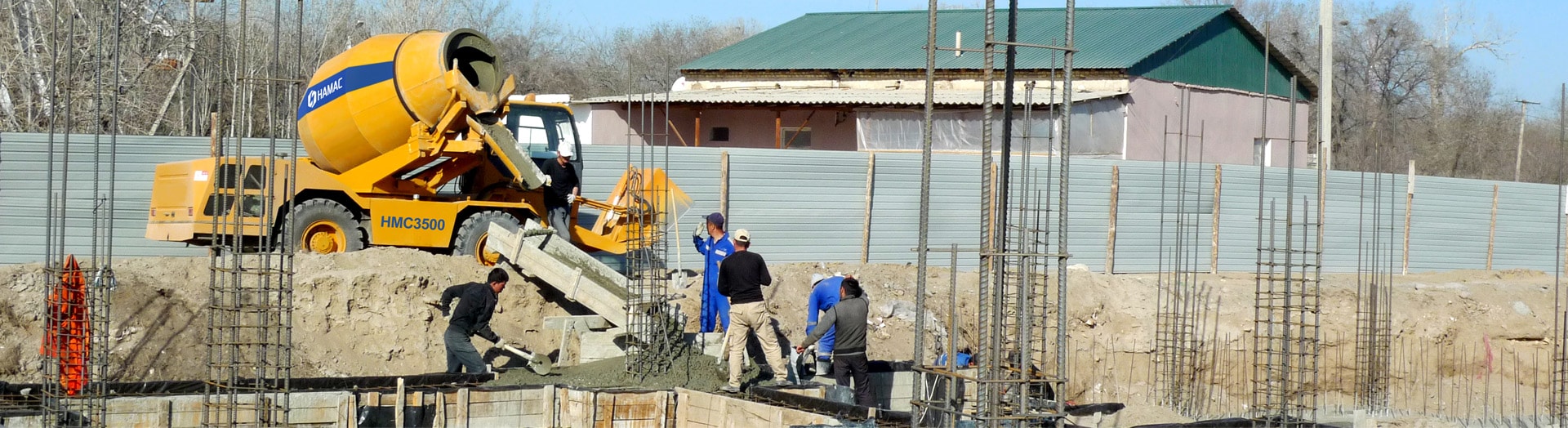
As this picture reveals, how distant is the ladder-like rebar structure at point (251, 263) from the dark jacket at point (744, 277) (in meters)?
2.86

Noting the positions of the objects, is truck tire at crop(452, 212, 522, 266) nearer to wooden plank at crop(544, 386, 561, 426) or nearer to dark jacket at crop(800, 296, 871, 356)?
wooden plank at crop(544, 386, 561, 426)

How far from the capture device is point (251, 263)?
13.0m

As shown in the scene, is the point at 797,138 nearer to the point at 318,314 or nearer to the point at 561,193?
the point at 561,193

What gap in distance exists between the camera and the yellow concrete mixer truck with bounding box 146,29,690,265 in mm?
12547

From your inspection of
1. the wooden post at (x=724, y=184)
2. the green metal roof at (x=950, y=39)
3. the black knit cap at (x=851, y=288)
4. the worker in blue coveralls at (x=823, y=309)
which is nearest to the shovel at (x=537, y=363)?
the worker in blue coveralls at (x=823, y=309)

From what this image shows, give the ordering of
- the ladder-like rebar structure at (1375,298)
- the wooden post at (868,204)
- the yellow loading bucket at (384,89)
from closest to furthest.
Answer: the yellow loading bucket at (384,89)
the ladder-like rebar structure at (1375,298)
the wooden post at (868,204)

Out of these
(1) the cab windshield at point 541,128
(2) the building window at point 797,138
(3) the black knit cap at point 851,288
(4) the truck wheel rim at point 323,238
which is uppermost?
(2) the building window at point 797,138

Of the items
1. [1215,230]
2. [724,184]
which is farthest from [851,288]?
[1215,230]

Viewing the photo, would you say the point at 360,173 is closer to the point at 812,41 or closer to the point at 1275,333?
the point at 1275,333

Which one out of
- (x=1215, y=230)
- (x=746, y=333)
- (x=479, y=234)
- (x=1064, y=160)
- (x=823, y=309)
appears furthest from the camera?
(x=1215, y=230)

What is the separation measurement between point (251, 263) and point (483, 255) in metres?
2.01

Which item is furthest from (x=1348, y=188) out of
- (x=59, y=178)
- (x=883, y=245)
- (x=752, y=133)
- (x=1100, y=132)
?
(x=59, y=178)

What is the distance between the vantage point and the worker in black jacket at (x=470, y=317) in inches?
421

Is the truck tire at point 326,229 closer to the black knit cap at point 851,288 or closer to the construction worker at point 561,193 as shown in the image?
the construction worker at point 561,193
